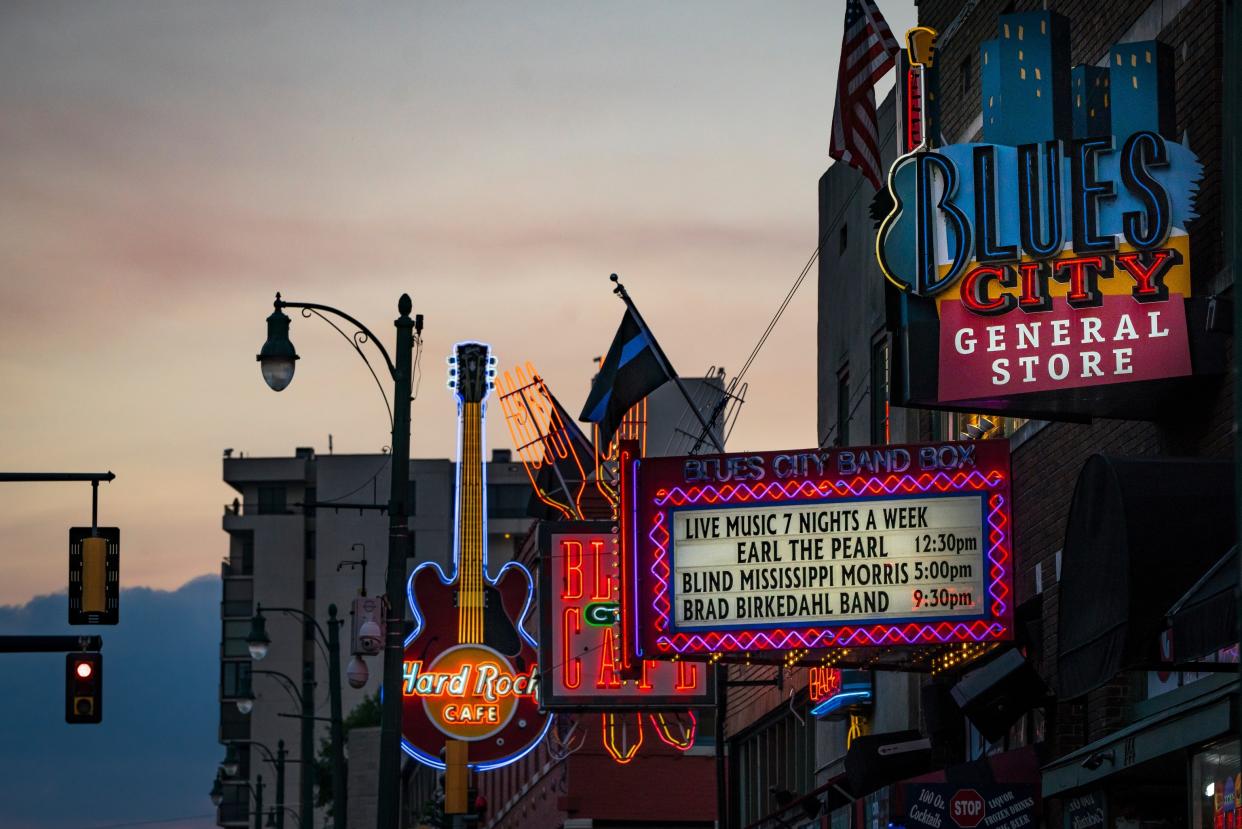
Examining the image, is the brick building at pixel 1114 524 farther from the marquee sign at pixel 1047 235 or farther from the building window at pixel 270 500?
the building window at pixel 270 500

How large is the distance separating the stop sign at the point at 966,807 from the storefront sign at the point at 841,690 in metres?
7.55

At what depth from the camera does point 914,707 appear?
89.9 ft

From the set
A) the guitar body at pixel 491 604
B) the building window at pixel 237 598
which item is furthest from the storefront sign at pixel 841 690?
the building window at pixel 237 598

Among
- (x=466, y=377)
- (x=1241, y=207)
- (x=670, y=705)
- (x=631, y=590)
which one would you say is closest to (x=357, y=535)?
(x=466, y=377)

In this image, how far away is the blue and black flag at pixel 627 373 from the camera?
32344 mm

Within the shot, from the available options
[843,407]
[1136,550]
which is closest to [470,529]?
[843,407]

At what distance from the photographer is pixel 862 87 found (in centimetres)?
2719

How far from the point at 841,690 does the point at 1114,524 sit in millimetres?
13342

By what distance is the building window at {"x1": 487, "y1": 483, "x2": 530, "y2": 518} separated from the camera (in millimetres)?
134000

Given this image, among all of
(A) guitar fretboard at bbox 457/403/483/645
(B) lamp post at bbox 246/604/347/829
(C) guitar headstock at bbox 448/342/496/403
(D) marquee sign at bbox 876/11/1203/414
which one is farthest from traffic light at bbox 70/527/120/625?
(C) guitar headstock at bbox 448/342/496/403

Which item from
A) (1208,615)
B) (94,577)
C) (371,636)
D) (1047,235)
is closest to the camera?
(1208,615)

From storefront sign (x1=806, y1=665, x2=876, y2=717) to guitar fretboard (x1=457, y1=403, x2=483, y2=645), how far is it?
19658 millimetres

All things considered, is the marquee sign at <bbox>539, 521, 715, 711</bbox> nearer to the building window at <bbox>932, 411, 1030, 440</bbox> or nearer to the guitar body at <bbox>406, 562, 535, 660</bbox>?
the building window at <bbox>932, 411, 1030, 440</bbox>

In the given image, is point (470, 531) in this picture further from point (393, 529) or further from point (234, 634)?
point (234, 634)
